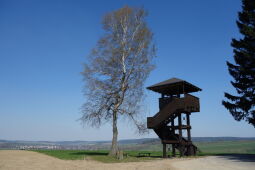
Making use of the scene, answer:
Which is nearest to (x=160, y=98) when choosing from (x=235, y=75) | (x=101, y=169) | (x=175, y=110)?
(x=175, y=110)

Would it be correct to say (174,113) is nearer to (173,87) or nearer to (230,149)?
(173,87)

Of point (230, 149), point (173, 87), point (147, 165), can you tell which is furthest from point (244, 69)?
point (230, 149)

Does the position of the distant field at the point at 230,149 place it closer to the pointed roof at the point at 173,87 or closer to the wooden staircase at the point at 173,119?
the wooden staircase at the point at 173,119

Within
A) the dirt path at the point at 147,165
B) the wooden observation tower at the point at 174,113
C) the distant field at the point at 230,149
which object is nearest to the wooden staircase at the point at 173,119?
the wooden observation tower at the point at 174,113

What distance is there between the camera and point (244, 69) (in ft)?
92.5

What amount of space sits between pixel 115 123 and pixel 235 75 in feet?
46.8

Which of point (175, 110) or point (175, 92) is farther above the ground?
point (175, 92)

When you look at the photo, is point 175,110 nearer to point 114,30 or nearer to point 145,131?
point 145,131

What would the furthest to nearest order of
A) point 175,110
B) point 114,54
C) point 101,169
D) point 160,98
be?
point 114,54 < point 160,98 < point 175,110 < point 101,169

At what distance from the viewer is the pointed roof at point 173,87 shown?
26580 millimetres

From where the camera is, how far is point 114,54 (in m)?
29.7

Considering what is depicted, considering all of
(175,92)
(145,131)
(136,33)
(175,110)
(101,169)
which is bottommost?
(101,169)

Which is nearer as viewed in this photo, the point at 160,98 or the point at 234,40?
the point at 160,98

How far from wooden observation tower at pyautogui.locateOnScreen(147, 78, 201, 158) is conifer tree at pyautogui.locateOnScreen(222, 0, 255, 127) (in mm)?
A: 4826
